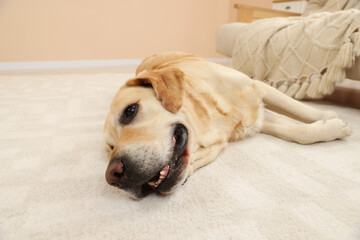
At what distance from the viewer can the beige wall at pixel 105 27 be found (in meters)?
5.56

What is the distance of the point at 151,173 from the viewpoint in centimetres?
99

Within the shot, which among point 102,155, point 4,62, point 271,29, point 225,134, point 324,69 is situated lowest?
point 4,62

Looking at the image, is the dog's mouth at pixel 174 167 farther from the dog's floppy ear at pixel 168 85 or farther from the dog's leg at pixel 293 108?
the dog's leg at pixel 293 108

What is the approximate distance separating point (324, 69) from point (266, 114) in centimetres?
79

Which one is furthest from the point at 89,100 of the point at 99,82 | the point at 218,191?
the point at 218,191

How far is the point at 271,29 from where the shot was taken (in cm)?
270

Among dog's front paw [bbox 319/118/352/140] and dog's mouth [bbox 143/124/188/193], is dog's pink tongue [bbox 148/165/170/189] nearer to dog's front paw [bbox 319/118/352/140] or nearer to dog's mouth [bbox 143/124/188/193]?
dog's mouth [bbox 143/124/188/193]

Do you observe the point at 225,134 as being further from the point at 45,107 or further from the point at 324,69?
the point at 45,107

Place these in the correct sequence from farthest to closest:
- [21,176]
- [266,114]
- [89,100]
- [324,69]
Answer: [89,100] → [324,69] → [266,114] → [21,176]

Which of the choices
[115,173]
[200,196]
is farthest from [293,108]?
[115,173]

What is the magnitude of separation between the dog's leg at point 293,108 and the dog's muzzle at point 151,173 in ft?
2.74

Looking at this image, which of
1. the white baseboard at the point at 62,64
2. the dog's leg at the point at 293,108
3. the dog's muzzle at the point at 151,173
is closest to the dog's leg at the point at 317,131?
the dog's leg at the point at 293,108

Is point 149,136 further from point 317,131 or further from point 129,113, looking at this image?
point 317,131

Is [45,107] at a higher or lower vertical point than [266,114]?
lower
